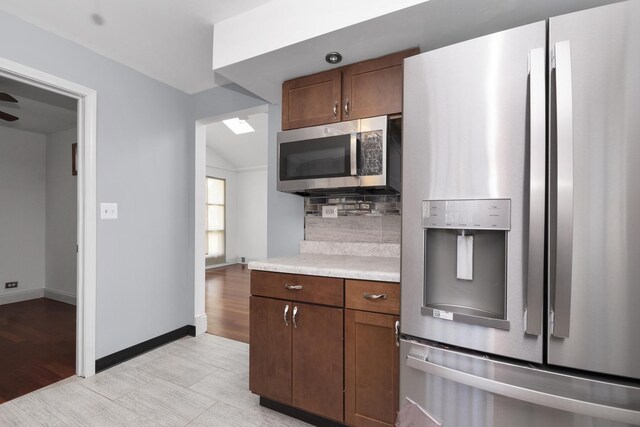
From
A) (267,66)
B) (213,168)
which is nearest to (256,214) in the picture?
(213,168)

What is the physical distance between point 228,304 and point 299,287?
9.61ft

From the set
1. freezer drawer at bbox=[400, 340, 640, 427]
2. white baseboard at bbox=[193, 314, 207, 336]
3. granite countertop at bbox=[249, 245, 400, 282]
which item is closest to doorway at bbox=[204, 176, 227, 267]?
white baseboard at bbox=[193, 314, 207, 336]

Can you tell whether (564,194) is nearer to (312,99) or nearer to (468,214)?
(468,214)

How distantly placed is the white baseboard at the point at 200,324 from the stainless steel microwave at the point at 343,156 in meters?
1.93

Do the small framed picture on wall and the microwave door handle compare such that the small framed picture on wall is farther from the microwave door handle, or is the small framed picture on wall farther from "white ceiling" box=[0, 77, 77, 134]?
the microwave door handle

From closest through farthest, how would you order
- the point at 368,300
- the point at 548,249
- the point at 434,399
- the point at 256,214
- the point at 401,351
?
the point at 548,249 → the point at 434,399 → the point at 401,351 → the point at 368,300 → the point at 256,214

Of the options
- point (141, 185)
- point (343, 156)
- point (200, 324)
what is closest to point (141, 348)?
point (200, 324)

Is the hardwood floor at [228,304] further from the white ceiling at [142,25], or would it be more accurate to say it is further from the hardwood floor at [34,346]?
the white ceiling at [142,25]

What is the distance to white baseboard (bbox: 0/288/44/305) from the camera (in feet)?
13.7

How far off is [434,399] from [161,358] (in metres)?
2.37

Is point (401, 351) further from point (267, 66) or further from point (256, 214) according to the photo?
point (256, 214)

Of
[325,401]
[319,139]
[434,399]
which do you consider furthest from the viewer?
[319,139]

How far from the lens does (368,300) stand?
1.51m

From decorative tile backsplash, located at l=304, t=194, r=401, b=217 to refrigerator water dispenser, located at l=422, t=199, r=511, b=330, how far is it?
0.88m
